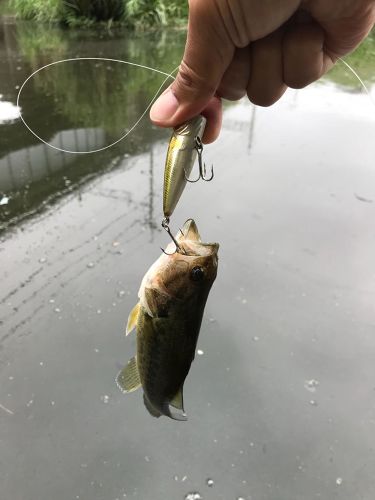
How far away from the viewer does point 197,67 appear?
139cm

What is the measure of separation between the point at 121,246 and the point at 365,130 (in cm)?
381

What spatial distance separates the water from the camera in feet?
7.80

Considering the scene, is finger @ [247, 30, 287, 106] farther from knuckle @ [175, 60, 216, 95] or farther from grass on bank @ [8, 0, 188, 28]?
grass on bank @ [8, 0, 188, 28]

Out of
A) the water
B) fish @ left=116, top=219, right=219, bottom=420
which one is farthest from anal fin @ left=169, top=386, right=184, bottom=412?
the water

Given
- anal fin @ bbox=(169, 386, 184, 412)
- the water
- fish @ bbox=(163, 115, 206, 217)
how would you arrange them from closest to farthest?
fish @ bbox=(163, 115, 206, 217), anal fin @ bbox=(169, 386, 184, 412), the water

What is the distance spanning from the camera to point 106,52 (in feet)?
31.4

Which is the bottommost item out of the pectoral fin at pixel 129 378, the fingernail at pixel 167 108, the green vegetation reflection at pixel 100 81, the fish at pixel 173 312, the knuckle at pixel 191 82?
the green vegetation reflection at pixel 100 81

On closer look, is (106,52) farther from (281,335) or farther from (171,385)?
(171,385)

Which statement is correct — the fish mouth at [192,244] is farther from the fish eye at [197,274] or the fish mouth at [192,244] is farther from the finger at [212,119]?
the finger at [212,119]

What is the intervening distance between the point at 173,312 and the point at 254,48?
1.00 meters

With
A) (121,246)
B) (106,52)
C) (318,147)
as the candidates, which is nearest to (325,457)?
(121,246)

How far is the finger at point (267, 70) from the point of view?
5.46 feet

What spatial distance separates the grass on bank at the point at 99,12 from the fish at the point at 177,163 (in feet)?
40.4

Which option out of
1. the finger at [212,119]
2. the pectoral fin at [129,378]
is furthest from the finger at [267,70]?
the pectoral fin at [129,378]
